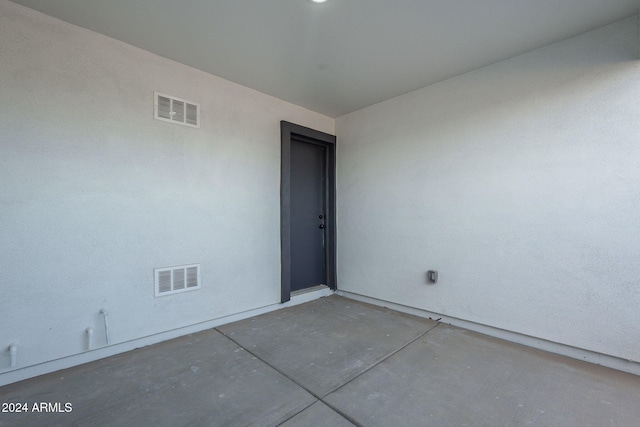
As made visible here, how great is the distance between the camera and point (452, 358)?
88.7 inches

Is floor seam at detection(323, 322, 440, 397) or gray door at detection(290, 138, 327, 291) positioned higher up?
gray door at detection(290, 138, 327, 291)

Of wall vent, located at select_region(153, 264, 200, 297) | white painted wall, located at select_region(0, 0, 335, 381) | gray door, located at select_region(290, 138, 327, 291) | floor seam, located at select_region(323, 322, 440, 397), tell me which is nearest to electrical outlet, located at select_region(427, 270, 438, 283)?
floor seam, located at select_region(323, 322, 440, 397)

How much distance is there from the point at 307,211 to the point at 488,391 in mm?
2827

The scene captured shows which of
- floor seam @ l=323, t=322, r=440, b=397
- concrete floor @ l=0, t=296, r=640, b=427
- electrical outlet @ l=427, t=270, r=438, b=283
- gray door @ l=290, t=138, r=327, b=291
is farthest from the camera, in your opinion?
gray door @ l=290, t=138, r=327, b=291

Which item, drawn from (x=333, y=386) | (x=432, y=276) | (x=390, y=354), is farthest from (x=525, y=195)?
(x=333, y=386)

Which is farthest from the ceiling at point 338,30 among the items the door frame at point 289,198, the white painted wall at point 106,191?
the door frame at point 289,198

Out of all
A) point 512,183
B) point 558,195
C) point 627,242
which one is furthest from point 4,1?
point 627,242

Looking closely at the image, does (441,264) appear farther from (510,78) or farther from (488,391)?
(510,78)

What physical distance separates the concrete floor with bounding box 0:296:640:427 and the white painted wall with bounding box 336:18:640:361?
1.45 feet

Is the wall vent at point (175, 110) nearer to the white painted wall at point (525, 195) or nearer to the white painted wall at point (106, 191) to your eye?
the white painted wall at point (106, 191)

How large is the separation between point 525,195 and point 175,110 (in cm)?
343

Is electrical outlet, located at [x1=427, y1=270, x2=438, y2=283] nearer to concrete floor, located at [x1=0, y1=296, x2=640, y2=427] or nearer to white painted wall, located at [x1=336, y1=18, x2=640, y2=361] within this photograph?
white painted wall, located at [x1=336, y1=18, x2=640, y2=361]

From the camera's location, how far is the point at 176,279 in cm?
266

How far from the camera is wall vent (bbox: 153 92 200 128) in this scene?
8.45 ft
